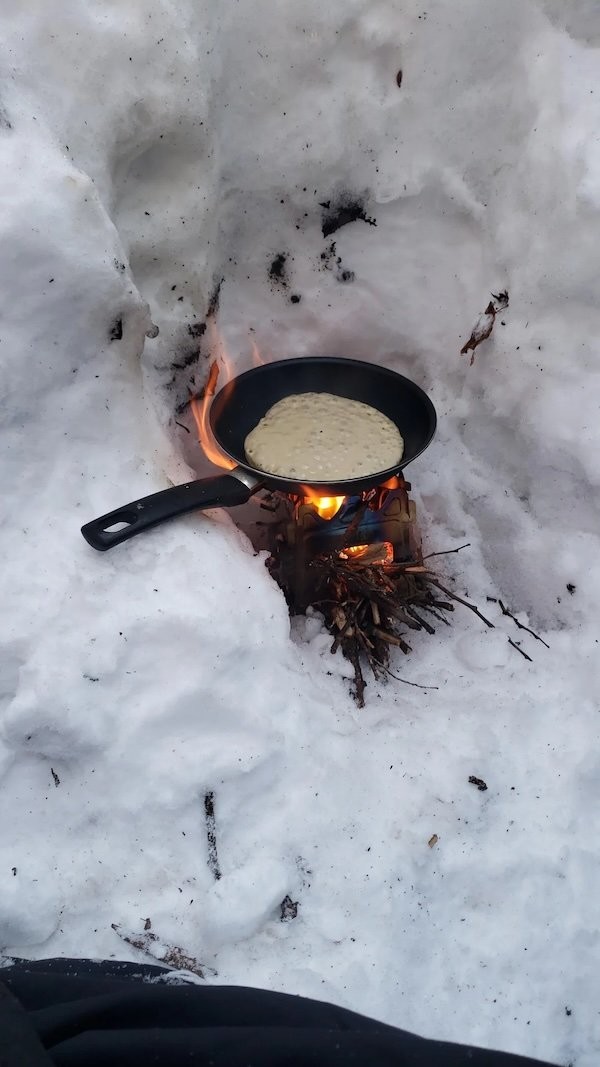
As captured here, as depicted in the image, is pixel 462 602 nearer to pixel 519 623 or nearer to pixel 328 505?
pixel 519 623

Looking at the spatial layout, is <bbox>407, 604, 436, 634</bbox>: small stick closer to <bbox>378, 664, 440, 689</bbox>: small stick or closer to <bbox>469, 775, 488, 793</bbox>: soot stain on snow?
<bbox>378, 664, 440, 689</bbox>: small stick

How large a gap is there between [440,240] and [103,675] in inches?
66.1

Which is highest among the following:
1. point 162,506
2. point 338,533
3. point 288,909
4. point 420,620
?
point 162,506

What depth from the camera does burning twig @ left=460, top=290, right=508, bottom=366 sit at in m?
2.19

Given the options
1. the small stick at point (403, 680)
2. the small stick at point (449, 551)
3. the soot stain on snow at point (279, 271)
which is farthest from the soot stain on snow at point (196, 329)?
the small stick at point (403, 680)

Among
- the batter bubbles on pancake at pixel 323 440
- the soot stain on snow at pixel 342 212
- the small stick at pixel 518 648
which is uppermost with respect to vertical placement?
the soot stain on snow at pixel 342 212

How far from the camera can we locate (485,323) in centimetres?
225

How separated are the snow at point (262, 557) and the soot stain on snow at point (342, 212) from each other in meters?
0.03

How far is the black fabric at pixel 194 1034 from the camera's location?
2.97ft

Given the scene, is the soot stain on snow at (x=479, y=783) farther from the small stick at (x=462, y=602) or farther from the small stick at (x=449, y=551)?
the small stick at (x=449, y=551)

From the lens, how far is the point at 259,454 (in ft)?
7.36

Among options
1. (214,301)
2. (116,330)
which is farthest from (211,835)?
(214,301)

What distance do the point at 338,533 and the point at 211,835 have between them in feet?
3.33

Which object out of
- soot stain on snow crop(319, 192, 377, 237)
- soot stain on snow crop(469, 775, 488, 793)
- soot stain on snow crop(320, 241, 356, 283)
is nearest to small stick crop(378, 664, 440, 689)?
soot stain on snow crop(469, 775, 488, 793)
